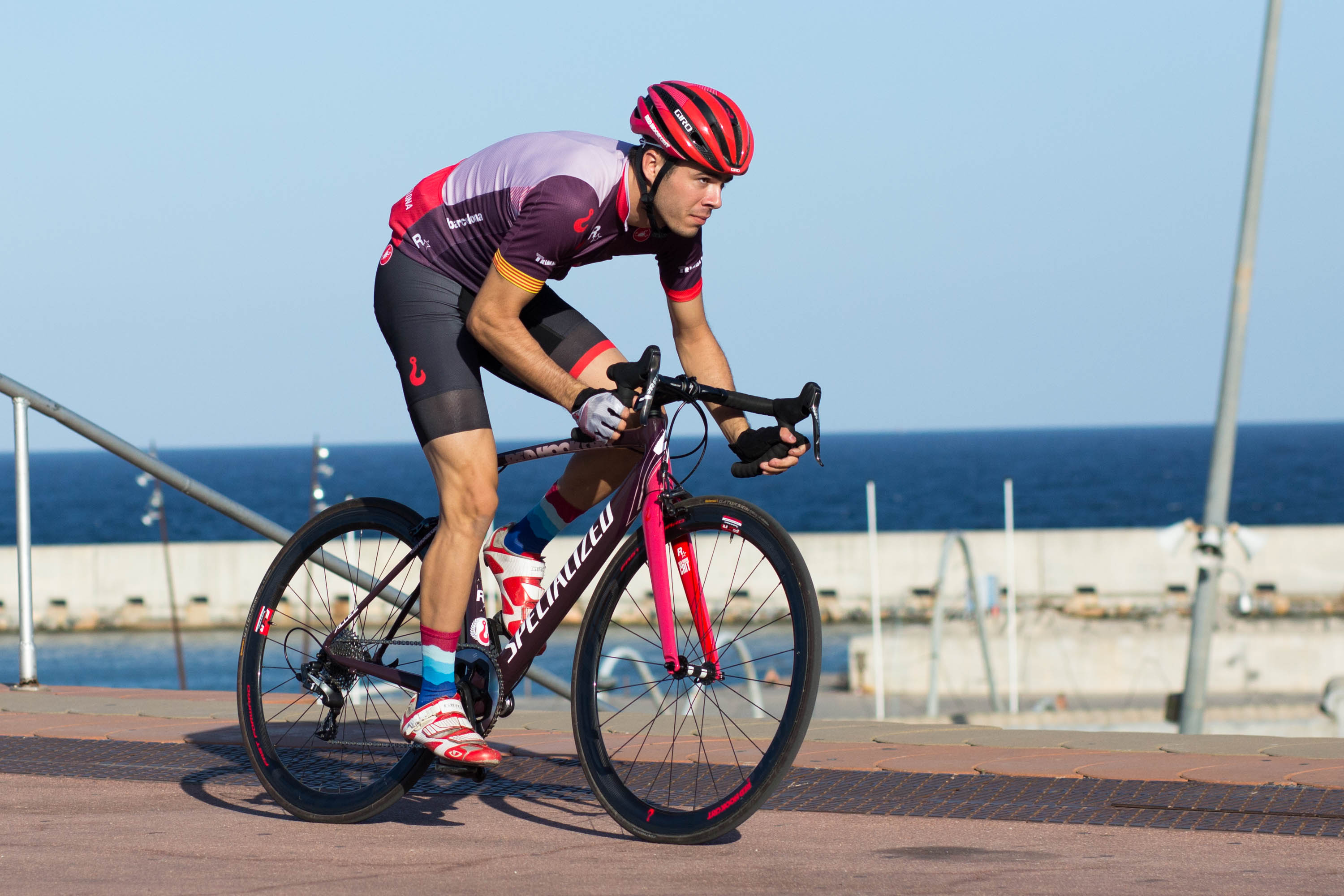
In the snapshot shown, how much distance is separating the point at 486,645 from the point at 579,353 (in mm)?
774

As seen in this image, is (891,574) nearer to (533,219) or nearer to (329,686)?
(329,686)

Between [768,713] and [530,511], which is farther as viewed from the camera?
[530,511]

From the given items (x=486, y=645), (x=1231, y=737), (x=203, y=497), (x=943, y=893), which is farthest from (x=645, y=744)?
(x=203, y=497)

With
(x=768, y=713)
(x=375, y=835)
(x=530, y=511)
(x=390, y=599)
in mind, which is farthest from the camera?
(x=390, y=599)

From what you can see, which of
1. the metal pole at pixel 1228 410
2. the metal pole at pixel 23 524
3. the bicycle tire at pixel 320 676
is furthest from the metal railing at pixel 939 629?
the bicycle tire at pixel 320 676

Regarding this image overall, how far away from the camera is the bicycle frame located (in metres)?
3.71

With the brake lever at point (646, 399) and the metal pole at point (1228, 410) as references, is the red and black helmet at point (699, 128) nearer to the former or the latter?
the brake lever at point (646, 399)

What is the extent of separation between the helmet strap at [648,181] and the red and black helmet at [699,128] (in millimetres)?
38

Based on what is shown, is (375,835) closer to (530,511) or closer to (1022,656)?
(530,511)

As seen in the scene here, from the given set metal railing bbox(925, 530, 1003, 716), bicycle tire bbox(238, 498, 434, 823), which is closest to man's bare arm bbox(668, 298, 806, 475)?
bicycle tire bbox(238, 498, 434, 823)

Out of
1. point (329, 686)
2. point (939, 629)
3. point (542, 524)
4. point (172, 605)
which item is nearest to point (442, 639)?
point (542, 524)

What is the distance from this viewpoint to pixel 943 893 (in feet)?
10.3

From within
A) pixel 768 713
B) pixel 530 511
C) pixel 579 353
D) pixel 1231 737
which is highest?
pixel 579 353

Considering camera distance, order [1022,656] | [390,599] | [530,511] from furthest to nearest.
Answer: [1022,656], [390,599], [530,511]
